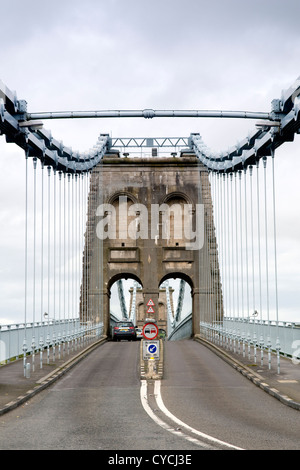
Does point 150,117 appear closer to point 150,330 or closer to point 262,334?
point 150,330

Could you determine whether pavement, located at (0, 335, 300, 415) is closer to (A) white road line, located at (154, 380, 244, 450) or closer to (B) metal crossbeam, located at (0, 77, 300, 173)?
(A) white road line, located at (154, 380, 244, 450)

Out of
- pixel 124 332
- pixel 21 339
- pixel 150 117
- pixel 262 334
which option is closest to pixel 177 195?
pixel 124 332

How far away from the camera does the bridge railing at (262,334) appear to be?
26.3 metres

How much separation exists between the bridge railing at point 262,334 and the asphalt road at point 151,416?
4473 mm

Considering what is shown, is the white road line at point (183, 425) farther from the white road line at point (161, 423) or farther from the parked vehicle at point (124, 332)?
the parked vehicle at point (124, 332)

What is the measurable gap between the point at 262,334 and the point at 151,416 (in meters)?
17.7

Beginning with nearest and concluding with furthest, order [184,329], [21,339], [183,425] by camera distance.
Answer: [183,425] → [21,339] → [184,329]

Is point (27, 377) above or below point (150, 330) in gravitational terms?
below

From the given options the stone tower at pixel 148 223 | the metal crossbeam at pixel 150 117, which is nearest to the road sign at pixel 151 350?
the metal crossbeam at pixel 150 117

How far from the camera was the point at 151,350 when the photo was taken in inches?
846

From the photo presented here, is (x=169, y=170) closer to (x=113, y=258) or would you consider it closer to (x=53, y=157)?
(x=113, y=258)

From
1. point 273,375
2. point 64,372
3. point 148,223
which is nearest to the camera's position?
point 273,375

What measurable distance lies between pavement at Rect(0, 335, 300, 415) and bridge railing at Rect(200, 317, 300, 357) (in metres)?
0.66
